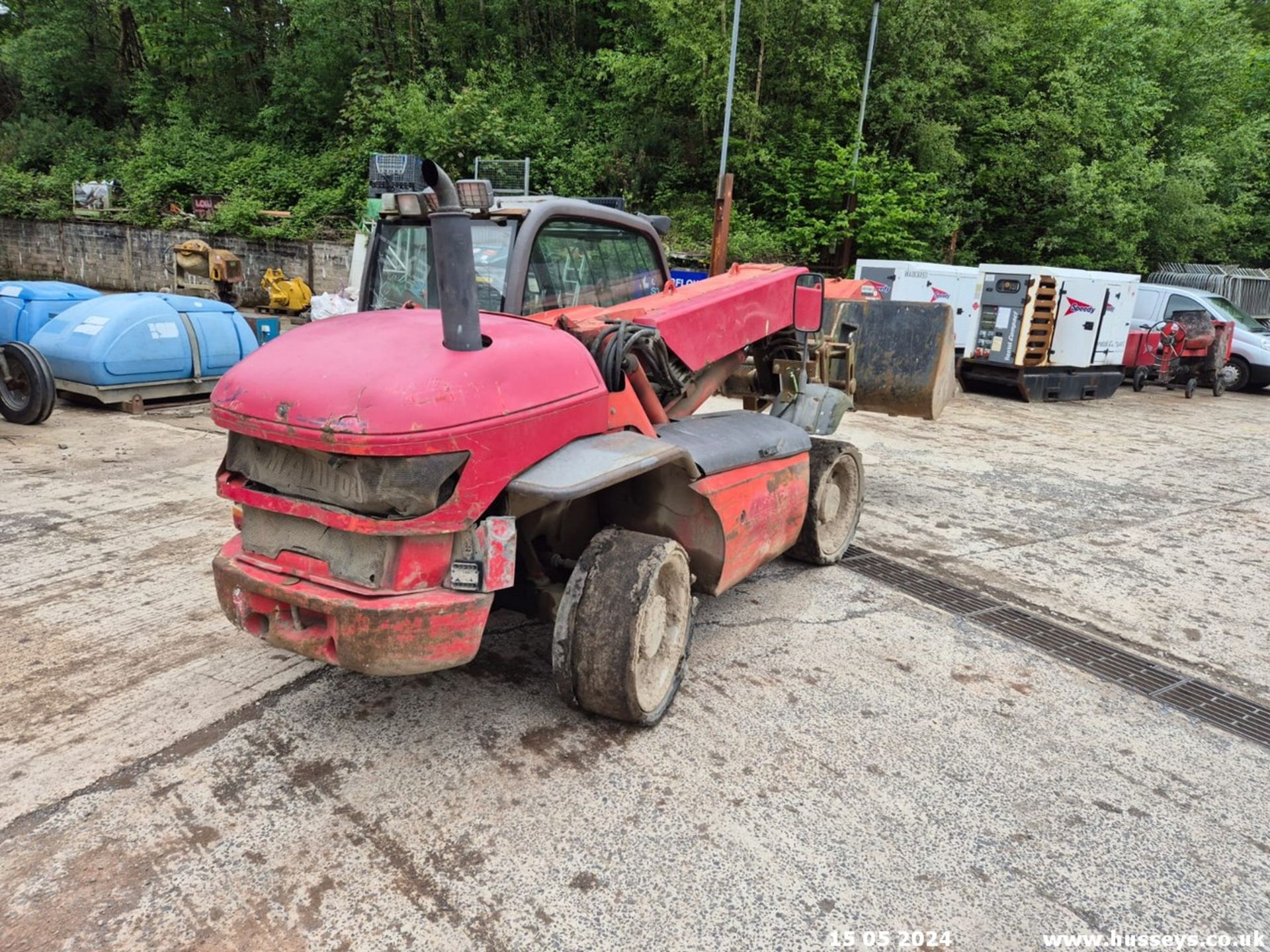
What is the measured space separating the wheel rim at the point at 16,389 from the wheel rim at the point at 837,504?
770 centimetres

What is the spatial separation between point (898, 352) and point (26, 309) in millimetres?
9392

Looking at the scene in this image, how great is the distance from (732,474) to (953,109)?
65.1 feet

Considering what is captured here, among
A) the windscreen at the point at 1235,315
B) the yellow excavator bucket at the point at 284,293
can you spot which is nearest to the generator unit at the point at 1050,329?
the windscreen at the point at 1235,315

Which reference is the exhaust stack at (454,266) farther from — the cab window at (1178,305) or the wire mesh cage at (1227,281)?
the wire mesh cage at (1227,281)

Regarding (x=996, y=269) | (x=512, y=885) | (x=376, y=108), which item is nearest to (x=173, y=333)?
(x=512, y=885)

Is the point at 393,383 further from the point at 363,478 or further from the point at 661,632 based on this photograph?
the point at 661,632

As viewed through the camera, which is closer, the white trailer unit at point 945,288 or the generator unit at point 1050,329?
the generator unit at point 1050,329

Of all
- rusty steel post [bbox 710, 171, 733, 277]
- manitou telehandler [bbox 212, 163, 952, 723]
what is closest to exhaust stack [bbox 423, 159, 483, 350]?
manitou telehandler [bbox 212, 163, 952, 723]

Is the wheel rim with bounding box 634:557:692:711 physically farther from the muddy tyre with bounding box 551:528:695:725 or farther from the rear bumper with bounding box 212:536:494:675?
the rear bumper with bounding box 212:536:494:675

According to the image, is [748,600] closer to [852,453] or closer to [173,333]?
[852,453]

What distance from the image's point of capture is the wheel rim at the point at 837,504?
5.61 m

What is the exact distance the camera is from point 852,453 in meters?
5.88

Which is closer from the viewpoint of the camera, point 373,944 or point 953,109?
point 373,944

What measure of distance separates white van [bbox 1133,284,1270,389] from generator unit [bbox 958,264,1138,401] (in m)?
2.56
